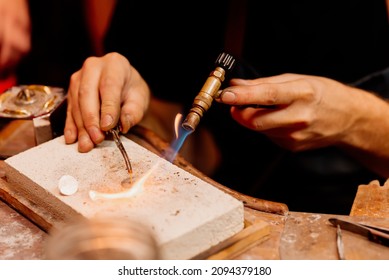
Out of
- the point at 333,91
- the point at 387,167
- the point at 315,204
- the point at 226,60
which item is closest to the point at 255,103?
the point at 226,60

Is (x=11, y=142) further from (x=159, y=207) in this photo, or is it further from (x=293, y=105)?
(x=293, y=105)

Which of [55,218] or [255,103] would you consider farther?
[255,103]

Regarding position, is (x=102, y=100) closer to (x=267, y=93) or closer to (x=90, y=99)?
(x=90, y=99)

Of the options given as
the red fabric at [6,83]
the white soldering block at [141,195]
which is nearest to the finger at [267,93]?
the white soldering block at [141,195]

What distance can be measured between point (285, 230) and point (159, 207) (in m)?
0.39

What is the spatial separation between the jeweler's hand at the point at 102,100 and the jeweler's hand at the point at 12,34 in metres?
0.79

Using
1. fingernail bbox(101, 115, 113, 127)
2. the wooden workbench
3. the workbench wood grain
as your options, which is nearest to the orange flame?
the wooden workbench

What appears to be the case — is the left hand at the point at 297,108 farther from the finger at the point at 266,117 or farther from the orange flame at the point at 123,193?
the orange flame at the point at 123,193

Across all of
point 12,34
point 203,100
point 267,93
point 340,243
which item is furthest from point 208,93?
point 12,34

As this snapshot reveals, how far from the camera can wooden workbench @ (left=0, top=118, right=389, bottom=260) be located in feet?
4.83

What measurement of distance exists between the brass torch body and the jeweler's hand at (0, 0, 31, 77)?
143cm

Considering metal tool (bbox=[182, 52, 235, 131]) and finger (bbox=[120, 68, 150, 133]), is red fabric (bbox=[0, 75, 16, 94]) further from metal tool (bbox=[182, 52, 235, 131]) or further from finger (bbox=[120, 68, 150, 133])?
metal tool (bbox=[182, 52, 235, 131])

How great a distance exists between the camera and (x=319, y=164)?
2756 mm
